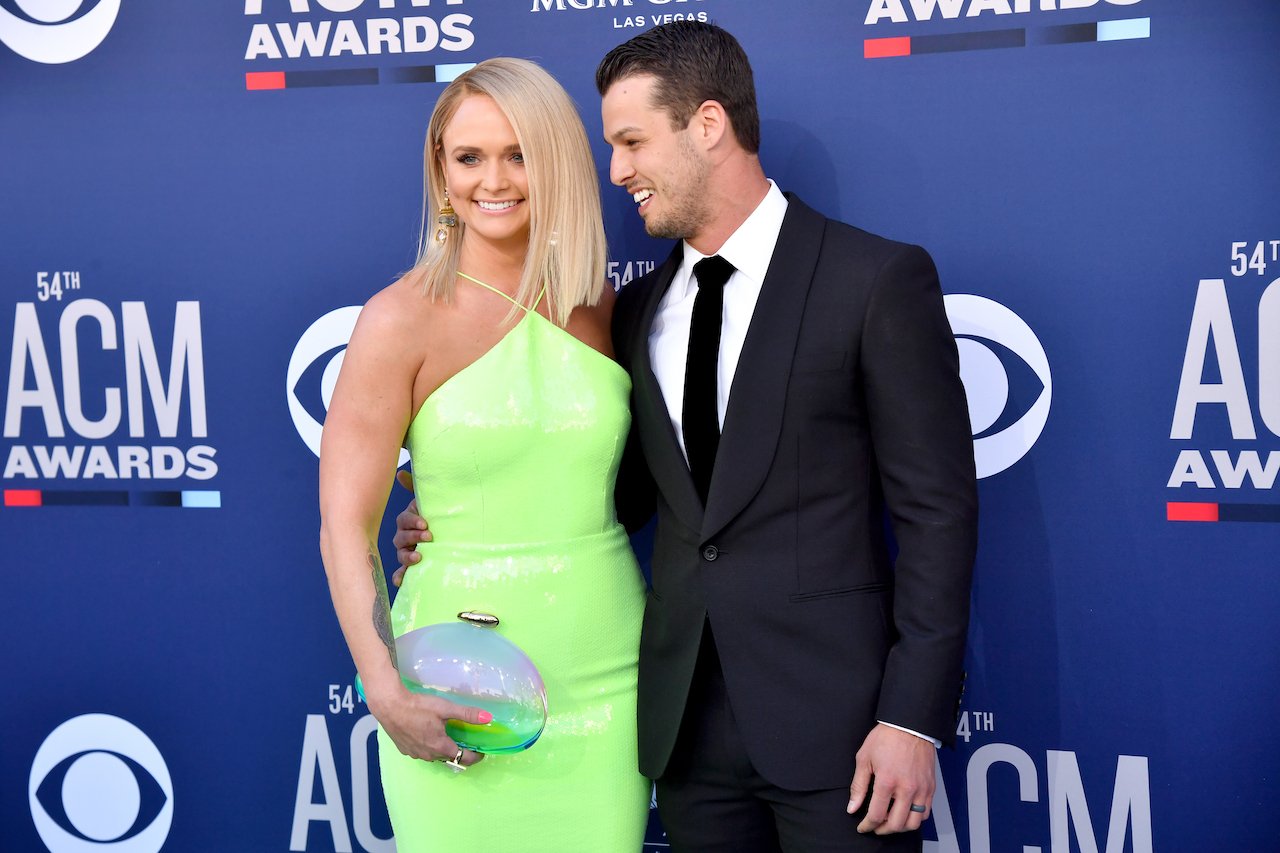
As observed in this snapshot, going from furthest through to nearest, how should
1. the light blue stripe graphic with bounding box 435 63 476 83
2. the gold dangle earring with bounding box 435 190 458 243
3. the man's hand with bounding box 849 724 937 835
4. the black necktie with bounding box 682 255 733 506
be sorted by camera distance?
1. the light blue stripe graphic with bounding box 435 63 476 83
2. the gold dangle earring with bounding box 435 190 458 243
3. the black necktie with bounding box 682 255 733 506
4. the man's hand with bounding box 849 724 937 835

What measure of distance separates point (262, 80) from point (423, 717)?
163cm

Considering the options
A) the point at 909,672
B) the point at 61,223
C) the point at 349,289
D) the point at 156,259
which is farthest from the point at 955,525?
the point at 61,223

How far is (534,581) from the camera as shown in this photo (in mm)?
1951

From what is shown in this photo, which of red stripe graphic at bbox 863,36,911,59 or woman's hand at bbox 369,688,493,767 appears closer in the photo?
woman's hand at bbox 369,688,493,767

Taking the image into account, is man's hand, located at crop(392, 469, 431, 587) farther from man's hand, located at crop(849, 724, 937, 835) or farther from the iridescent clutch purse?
man's hand, located at crop(849, 724, 937, 835)

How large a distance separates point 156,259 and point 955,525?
6.70ft

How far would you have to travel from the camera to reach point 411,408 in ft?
6.38

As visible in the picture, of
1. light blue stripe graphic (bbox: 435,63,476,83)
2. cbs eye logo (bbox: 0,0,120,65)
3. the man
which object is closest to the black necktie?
the man

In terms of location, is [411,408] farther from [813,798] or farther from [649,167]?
[813,798]

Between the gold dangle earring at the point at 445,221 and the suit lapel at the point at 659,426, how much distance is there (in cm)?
38

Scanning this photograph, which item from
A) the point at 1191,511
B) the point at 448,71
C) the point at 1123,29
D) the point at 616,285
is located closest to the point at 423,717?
the point at 616,285

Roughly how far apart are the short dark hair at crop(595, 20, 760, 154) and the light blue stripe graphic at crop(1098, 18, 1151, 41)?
0.83m

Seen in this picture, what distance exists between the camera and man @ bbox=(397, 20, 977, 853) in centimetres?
172

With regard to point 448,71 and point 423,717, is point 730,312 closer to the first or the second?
point 423,717
